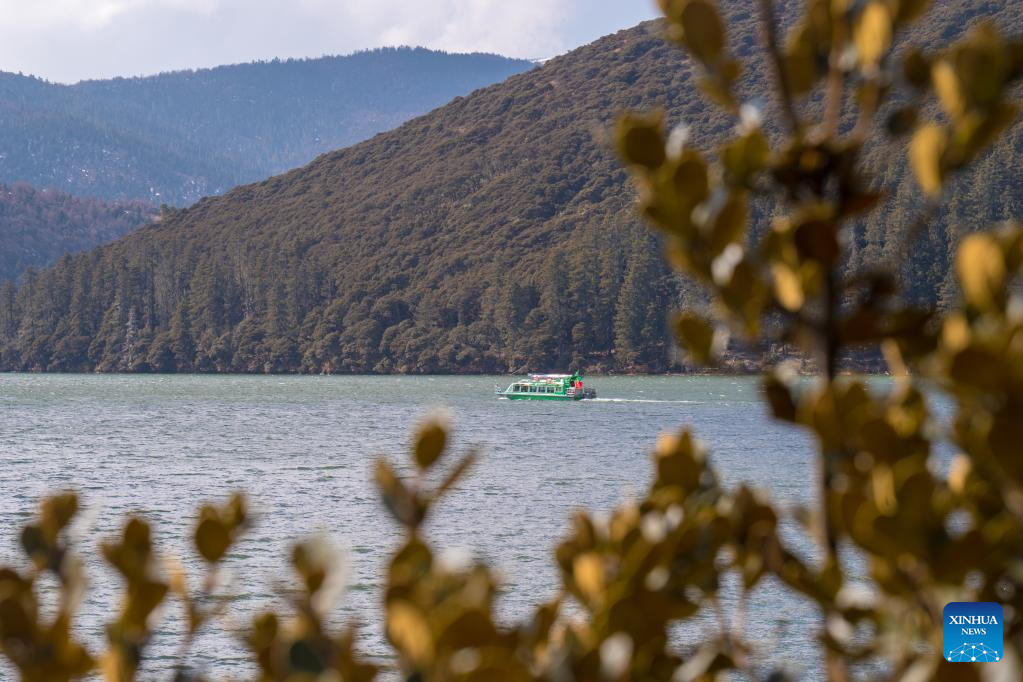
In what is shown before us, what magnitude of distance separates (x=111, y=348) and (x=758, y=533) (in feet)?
414

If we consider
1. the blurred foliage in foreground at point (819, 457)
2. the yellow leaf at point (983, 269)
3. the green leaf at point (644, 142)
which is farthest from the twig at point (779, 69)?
the yellow leaf at point (983, 269)

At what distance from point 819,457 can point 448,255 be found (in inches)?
4505

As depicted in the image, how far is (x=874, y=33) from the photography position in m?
1.24

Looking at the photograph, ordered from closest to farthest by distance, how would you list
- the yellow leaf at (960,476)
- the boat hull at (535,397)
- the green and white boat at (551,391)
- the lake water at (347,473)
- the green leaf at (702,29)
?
the green leaf at (702,29) → the yellow leaf at (960,476) → the lake water at (347,473) → the green and white boat at (551,391) → the boat hull at (535,397)

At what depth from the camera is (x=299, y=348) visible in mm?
113438

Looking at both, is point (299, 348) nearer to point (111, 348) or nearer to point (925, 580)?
point (111, 348)

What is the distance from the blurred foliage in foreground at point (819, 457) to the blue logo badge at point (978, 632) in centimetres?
4

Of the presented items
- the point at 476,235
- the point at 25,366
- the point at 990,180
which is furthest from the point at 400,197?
the point at 990,180

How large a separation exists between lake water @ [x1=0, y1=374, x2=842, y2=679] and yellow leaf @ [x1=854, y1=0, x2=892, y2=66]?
0.45m

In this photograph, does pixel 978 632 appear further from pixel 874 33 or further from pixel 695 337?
pixel 874 33

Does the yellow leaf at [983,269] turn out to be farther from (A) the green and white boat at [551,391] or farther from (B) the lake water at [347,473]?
(A) the green and white boat at [551,391]

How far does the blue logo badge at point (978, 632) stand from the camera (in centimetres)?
152

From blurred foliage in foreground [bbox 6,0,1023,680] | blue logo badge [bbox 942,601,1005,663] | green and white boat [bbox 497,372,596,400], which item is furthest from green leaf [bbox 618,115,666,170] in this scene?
green and white boat [bbox 497,372,596,400]

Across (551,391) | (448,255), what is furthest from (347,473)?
(448,255)
